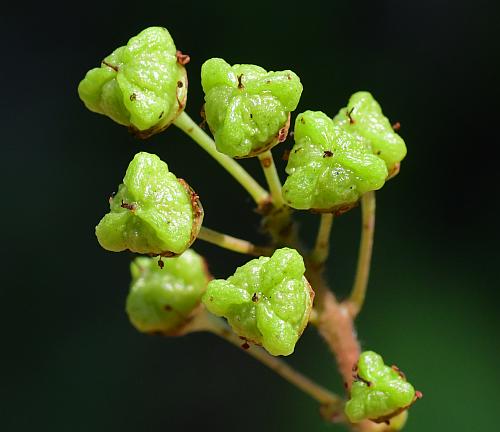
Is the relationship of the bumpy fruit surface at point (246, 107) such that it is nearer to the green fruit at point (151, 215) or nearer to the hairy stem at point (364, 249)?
the green fruit at point (151, 215)

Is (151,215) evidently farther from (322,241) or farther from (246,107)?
(322,241)

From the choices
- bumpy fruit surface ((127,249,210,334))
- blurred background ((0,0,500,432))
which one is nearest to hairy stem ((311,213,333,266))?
bumpy fruit surface ((127,249,210,334))

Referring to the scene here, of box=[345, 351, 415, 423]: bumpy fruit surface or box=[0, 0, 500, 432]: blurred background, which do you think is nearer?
box=[345, 351, 415, 423]: bumpy fruit surface

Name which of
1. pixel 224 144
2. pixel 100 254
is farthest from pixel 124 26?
pixel 224 144

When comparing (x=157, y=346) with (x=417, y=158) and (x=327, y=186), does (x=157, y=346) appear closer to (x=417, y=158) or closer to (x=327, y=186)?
(x=417, y=158)

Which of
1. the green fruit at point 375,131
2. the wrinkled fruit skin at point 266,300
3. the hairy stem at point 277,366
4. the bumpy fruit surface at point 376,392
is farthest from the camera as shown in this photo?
the hairy stem at point 277,366

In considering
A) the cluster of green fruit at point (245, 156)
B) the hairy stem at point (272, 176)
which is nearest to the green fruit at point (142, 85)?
the cluster of green fruit at point (245, 156)

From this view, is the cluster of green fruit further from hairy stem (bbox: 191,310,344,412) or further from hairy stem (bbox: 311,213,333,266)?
hairy stem (bbox: 191,310,344,412)
